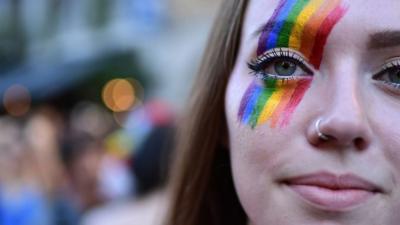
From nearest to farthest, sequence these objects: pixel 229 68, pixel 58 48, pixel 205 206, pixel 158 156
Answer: pixel 229 68, pixel 205 206, pixel 158 156, pixel 58 48

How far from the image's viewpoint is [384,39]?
5.32 ft

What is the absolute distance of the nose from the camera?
1.55 m

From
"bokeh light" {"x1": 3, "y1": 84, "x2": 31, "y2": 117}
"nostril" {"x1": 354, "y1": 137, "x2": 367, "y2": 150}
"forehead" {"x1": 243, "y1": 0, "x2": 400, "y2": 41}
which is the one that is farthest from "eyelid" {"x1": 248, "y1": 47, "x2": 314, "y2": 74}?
"bokeh light" {"x1": 3, "y1": 84, "x2": 31, "y2": 117}

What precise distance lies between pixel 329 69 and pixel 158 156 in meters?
2.72

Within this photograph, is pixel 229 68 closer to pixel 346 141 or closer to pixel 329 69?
pixel 329 69

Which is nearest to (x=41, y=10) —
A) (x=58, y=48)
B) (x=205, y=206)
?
(x=58, y=48)

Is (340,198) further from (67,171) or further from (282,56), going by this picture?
(67,171)

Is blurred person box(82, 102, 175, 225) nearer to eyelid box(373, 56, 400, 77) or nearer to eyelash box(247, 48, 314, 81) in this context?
eyelash box(247, 48, 314, 81)

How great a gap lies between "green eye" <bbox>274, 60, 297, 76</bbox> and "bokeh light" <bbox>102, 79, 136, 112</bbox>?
12896 mm

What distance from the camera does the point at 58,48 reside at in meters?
16.9

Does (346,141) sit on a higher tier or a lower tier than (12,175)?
higher

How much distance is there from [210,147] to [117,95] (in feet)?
41.7

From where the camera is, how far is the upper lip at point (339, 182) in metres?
1.57

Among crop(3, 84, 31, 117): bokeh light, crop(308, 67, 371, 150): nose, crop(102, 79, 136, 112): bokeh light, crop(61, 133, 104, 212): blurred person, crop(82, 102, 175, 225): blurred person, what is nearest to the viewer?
crop(308, 67, 371, 150): nose
